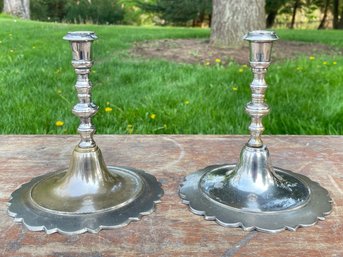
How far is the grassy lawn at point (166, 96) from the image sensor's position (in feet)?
6.24

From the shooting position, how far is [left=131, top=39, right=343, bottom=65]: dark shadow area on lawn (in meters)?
3.48

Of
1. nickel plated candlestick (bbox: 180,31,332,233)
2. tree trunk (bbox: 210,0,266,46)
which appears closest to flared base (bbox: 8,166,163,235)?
nickel plated candlestick (bbox: 180,31,332,233)

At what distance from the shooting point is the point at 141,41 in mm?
4641

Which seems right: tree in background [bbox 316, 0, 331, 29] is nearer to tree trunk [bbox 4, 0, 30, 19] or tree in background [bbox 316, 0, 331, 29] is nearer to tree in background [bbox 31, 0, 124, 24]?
tree in background [bbox 31, 0, 124, 24]

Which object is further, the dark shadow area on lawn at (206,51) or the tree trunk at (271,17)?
the tree trunk at (271,17)

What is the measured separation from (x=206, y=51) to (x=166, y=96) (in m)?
1.55

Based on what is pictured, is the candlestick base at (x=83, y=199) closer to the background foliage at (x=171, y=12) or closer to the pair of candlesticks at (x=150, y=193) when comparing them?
the pair of candlesticks at (x=150, y=193)

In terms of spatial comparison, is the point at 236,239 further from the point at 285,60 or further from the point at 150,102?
the point at 285,60

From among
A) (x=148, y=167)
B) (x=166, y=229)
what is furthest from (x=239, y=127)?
(x=166, y=229)

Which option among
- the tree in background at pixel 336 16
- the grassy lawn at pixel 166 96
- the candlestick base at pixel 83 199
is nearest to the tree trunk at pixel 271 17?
the tree in background at pixel 336 16

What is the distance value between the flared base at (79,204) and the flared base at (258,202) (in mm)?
111

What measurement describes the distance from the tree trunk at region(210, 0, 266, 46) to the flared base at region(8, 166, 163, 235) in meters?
2.95

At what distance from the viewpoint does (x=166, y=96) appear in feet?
7.59

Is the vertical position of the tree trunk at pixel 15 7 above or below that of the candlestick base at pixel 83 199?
above
